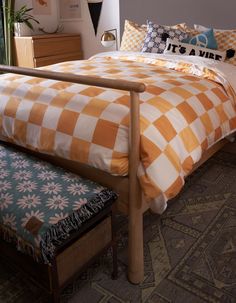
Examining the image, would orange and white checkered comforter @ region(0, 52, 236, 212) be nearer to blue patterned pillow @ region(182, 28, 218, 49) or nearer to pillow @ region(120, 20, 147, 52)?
blue patterned pillow @ region(182, 28, 218, 49)

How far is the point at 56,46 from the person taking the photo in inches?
139

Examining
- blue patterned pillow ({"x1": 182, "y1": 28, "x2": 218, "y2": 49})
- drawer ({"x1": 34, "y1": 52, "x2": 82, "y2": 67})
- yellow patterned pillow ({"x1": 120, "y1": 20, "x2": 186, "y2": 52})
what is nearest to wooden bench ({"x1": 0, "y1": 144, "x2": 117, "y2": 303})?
blue patterned pillow ({"x1": 182, "y1": 28, "x2": 218, "y2": 49})

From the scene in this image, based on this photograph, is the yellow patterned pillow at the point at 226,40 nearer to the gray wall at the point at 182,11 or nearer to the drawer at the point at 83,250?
the gray wall at the point at 182,11

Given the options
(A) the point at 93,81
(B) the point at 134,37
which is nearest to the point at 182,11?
(B) the point at 134,37

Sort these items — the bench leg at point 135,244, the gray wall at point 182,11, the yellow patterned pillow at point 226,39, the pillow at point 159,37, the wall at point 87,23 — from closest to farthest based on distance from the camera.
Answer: the bench leg at point 135,244 < the yellow patterned pillow at point 226,39 < the pillow at point 159,37 < the gray wall at point 182,11 < the wall at point 87,23

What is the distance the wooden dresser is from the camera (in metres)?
3.32

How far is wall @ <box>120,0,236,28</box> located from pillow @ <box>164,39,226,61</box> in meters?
0.55

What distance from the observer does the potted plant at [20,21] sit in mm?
3328

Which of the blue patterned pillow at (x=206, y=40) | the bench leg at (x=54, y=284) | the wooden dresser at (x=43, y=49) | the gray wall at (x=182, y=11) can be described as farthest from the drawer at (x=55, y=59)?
the bench leg at (x=54, y=284)

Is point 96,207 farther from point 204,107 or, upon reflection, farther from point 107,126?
point 204,107

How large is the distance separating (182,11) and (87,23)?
1324 mm

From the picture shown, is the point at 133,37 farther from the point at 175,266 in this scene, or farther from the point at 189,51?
the point at 175,266

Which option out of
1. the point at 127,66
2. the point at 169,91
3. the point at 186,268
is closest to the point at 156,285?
the point at 186,268

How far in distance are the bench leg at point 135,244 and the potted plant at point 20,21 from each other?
296 cm
